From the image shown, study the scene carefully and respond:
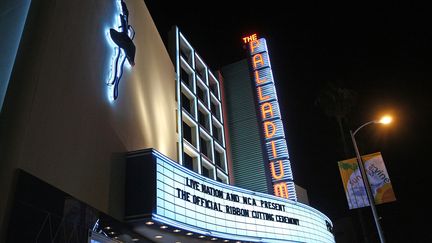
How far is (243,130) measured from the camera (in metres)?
25.6

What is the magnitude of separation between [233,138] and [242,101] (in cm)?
273

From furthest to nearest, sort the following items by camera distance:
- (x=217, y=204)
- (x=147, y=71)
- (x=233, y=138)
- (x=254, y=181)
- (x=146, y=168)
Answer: (x=233, y=138)
(x=254, y=181)
(x=147, y=71)
(x=217, y=204)
(x=146, y=168)

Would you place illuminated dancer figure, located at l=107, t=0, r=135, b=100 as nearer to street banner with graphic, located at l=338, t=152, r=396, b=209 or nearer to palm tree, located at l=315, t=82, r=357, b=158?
street banner with graphic, located at l=338, t=152, r=396, b=209

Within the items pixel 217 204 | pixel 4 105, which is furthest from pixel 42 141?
pixel 217 204

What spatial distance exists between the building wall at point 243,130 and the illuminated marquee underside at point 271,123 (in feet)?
2.82

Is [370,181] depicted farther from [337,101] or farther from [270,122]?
[337,101]

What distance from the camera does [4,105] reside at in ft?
22.5

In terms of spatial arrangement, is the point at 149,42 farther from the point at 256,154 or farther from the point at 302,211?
the point at 256,154

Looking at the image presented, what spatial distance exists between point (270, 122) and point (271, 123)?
0.10m

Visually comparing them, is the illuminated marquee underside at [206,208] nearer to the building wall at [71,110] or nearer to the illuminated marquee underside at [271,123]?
the building wall at [71,110]

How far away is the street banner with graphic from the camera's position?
14.9 m

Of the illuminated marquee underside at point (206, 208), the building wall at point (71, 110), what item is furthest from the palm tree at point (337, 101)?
the building wall at point (71, 110)

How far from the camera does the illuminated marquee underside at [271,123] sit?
2192cm

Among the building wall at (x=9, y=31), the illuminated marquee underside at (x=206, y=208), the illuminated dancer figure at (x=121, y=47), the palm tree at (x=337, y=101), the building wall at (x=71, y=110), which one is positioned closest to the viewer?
the building wall at (x=71, y=110)
